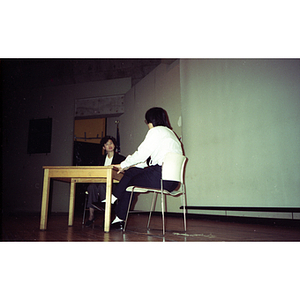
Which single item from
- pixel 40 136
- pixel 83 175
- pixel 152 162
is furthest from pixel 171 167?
pixel 40 136

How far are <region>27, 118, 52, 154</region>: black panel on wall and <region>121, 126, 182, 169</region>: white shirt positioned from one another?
6.29 meters

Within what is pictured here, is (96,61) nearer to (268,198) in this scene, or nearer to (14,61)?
(14,61)

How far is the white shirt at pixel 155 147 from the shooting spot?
97.2 inches

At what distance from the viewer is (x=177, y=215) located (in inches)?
203

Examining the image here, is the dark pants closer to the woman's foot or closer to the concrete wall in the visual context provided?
the woman's foot

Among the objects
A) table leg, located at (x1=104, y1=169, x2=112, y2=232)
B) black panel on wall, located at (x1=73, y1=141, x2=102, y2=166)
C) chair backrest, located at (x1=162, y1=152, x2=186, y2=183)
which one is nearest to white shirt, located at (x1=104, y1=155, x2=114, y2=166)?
table leg, located at (x1=104, y1=169, x2=112, y2=232)

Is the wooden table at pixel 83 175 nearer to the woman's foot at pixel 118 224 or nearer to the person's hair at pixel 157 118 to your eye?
the woman's foot at pixel 118 224

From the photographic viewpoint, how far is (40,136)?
26.7 feet

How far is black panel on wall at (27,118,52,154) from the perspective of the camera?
8.07 metres

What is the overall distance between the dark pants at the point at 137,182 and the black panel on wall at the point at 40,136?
6.15m

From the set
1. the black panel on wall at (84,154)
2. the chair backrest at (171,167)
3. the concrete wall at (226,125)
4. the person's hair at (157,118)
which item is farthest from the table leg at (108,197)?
the black panel on wall at (84,154)

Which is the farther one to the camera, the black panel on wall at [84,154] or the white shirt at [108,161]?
the black panel on wall at [84,154]

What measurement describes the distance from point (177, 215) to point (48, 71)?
20.5 ft
